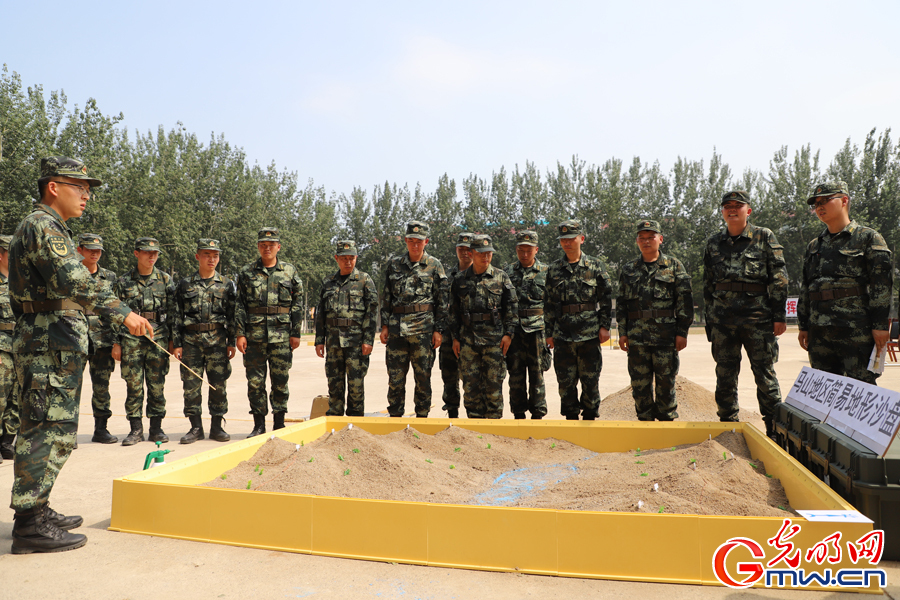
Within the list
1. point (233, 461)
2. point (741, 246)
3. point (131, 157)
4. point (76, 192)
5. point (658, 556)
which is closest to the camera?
point (658, 556)

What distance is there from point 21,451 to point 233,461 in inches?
51.4

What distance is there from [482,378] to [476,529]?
3254 mm

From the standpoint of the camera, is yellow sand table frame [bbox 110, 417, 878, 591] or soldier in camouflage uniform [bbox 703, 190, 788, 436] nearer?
yellow sand table frame [bbox 110, 417, 878, 591]

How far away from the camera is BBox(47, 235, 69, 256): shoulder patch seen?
10.5 feet

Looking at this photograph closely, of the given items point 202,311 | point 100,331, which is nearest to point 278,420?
point 202,311

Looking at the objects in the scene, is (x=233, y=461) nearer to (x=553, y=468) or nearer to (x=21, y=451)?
(x=21, y=451)

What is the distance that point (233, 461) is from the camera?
13.7 feet

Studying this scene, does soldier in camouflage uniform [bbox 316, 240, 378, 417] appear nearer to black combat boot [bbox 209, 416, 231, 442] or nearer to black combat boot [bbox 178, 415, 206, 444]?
black combat boot [bbox 209, 416, 231, 442]

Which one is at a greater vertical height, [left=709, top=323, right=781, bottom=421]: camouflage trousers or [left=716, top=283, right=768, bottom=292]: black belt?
[left=716, top=283, right=768, bottom=292]: black belt

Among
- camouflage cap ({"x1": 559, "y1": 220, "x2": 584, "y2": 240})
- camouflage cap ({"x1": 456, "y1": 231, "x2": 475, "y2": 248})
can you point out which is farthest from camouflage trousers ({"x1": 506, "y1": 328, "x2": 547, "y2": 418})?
camouflage cap ({"x1": 456, "y1": 231, "x2": 475, "y2": 248})

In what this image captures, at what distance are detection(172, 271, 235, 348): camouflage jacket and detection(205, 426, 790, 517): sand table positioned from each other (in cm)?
207

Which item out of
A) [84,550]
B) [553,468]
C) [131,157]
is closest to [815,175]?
[131,157]

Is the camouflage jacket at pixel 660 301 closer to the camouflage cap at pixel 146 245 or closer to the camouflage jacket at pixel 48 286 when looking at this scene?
the camouflage jacket at pixel 48 286

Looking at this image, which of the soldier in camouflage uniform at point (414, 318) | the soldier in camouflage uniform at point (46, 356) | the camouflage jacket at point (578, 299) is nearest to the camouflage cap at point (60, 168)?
the soldier in camouflage uniform at point (46, 356)
